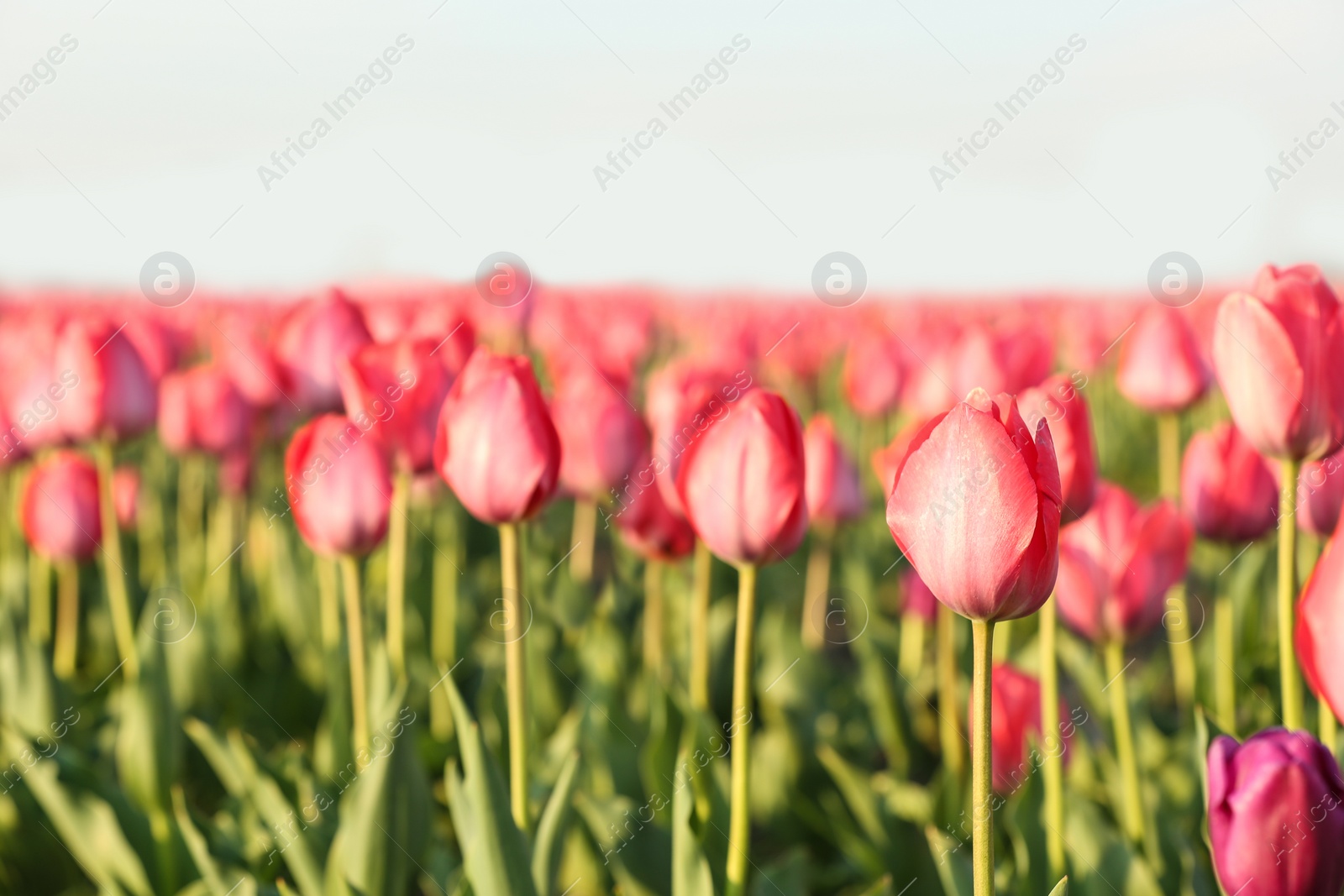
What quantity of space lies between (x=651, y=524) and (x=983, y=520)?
127cm

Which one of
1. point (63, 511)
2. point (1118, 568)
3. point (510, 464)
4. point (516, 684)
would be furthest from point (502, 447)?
point (63, 511)

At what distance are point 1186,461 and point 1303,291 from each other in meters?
0.91

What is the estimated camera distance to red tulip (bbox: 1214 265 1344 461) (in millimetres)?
1186

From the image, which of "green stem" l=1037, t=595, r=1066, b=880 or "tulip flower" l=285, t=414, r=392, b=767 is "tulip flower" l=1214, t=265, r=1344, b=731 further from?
"tulip flower" l=285, t=414, r=392, b=767

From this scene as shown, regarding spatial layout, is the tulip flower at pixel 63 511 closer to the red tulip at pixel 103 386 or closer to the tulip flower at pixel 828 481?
the red tulip at pixel 103 386

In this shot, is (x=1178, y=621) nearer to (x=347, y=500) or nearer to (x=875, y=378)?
(x=875, y=378)

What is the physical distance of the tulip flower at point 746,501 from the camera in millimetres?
1269

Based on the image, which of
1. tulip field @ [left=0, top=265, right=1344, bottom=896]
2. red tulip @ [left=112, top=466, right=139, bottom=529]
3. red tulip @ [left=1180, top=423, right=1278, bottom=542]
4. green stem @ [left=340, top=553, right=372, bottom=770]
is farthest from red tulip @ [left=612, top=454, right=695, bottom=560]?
red tulip @ [left=112, top=466, right=139, bottom=529]

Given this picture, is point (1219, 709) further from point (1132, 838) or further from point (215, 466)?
point (215, 466)

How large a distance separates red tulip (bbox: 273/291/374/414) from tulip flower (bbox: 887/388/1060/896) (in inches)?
61.5

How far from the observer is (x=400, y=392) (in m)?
1.75

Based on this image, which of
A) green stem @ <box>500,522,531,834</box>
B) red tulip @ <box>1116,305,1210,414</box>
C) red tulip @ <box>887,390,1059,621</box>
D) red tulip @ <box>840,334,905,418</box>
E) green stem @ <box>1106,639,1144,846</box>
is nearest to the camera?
red tulip @ <box>887,390,1059,621</box>

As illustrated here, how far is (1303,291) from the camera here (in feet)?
3.88

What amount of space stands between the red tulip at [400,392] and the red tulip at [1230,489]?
138 centimetres
